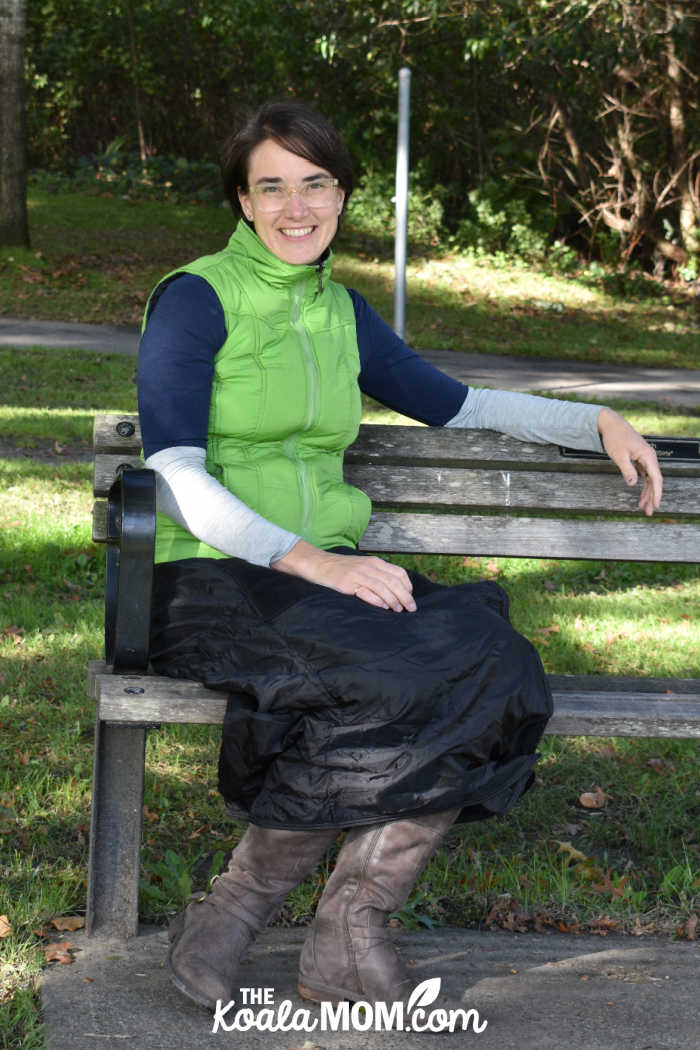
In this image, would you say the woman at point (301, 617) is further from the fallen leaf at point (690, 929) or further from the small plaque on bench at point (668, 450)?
the fallen leaf at point (690, 929)

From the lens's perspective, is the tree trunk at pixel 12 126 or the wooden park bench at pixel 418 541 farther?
the tree trunk at pixel 12 126

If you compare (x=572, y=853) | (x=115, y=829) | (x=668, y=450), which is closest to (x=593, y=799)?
(x=572, y=853)

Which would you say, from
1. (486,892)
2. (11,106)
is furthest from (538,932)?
(11,106)

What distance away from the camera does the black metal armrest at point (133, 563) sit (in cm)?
250

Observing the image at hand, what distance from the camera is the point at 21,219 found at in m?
15.4

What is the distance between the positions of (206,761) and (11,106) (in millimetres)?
12527

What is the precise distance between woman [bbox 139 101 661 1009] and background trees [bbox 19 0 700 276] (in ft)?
43.8

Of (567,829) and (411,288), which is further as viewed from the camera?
(411,288)

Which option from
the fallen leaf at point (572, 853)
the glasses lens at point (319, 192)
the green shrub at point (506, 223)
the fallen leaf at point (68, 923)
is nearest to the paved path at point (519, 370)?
the green shrub at point (506, 223)

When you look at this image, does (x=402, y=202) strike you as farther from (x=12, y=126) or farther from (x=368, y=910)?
(x=368, y=910)

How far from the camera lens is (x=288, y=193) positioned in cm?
299

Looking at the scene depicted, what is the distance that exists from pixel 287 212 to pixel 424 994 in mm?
1744

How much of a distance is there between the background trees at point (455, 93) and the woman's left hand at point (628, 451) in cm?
1315

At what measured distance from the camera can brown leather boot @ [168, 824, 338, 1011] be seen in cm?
249
